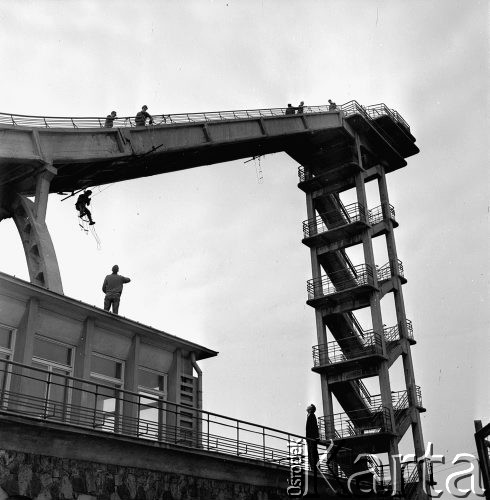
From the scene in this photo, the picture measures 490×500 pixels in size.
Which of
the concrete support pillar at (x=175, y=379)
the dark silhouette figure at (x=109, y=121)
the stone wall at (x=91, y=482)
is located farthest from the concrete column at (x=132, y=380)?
the dark silhouette figure at (x=109, y=121)

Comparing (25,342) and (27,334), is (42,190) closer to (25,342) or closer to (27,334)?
(27,334)

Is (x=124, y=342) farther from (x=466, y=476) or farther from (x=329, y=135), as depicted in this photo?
(x=329, y=135)

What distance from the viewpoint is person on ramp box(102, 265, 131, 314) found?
72.0 ft

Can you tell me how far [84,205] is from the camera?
26.7m

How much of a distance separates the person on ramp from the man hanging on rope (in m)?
5.21

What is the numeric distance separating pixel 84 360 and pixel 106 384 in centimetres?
115

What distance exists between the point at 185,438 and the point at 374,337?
1615cm

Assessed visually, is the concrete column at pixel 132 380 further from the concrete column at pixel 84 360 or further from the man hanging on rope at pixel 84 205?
the man hanging on rope at pixel 84 205

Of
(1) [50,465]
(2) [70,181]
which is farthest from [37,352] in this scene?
(2) [70,181]

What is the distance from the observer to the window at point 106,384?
17938 mm

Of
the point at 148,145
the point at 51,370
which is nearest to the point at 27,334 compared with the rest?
the point at 51,370

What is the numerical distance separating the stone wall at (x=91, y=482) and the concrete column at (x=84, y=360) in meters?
3.31

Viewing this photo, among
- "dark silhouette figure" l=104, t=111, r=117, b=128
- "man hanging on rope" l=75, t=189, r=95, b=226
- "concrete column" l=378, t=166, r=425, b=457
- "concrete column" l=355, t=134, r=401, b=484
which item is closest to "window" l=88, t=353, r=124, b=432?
"man hanging on rope" l=75, t=189, r=95, b=226

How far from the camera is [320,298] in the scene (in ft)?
115
